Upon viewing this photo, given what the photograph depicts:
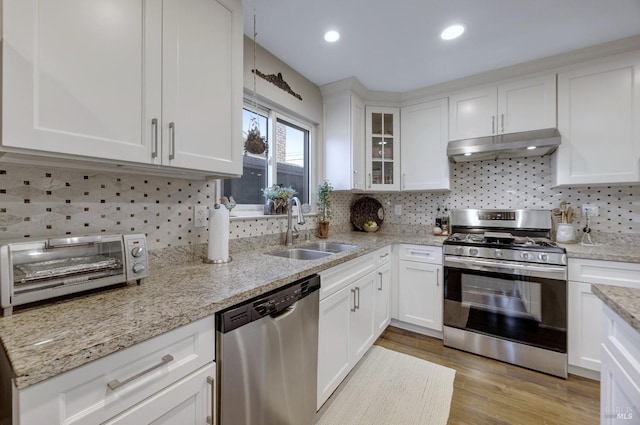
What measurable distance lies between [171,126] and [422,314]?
97.3 inches

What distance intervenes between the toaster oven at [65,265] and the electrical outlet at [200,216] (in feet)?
1.53

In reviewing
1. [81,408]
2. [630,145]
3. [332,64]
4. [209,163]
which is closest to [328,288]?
[209,163]

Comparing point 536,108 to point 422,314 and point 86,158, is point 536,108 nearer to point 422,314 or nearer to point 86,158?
point 422,314

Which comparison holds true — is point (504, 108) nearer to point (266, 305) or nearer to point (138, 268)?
point (266, 305)

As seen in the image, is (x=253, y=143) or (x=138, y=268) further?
(x=253, y=143)

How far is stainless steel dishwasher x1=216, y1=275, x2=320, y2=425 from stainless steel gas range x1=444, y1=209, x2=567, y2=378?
1457 millimetres

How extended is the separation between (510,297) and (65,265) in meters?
2.66

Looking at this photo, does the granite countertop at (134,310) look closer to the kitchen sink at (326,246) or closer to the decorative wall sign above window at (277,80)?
the kitchen sink at (326,246)

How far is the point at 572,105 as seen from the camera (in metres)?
2.11

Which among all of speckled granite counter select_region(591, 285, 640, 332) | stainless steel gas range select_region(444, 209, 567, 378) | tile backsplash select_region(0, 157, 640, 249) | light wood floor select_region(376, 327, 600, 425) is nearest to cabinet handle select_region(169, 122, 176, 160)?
tile backsplash select_region(0, 157, 640, 249)

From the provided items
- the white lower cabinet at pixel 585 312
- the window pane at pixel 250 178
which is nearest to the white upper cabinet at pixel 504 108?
the white lower cabinet at pixel 585 312

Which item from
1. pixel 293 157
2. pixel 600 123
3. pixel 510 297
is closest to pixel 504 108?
pixel 600 123

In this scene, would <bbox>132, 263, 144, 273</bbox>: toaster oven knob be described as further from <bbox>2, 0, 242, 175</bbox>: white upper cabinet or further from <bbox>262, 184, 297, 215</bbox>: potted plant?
<bbox>262, 184, 297, 215</bbox>: potted plant

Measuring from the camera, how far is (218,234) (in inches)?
57.6
